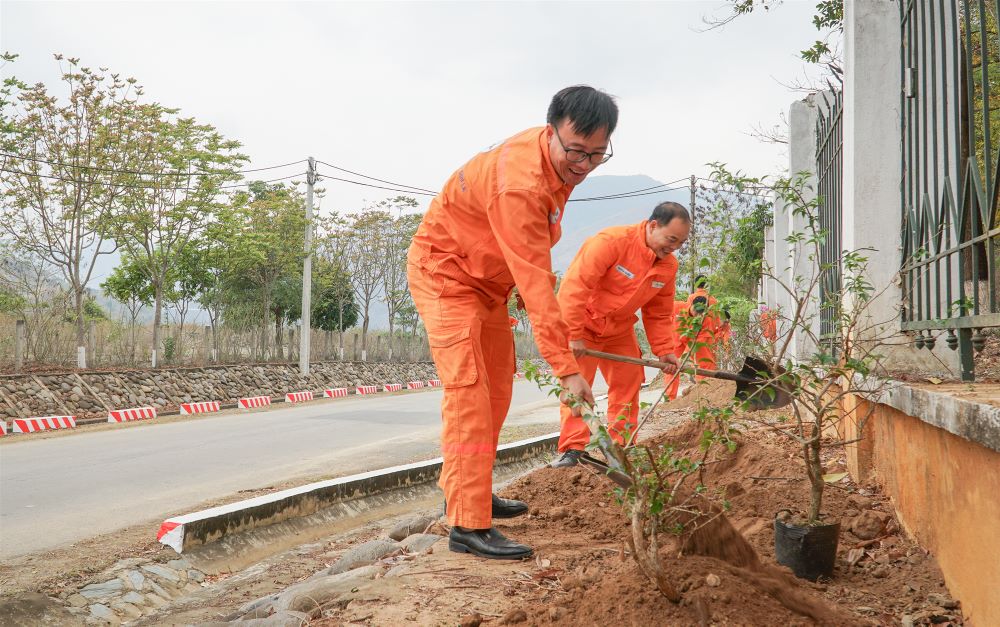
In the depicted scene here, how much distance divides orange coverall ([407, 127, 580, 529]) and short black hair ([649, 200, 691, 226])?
1.82 meters

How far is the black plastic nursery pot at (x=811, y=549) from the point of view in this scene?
2.97 metres

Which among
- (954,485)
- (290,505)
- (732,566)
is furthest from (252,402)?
(954,485)

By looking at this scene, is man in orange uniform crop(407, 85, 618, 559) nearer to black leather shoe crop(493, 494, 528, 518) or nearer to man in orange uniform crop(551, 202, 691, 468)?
black leather shoe crop(493, 494, 528, 518)

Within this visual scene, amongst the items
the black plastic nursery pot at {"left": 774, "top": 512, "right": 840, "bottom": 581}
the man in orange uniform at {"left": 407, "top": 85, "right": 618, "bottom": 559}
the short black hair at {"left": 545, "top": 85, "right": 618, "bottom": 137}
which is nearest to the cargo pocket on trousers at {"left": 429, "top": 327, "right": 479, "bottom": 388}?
the man in orange uniform at {"left": 407, "top": 85, "right": 618, "bottom": 559}

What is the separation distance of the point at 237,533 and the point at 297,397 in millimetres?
14030

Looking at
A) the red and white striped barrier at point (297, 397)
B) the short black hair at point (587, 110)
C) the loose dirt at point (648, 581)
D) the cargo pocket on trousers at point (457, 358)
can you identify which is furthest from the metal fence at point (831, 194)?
the red and white striped barrier at point (297, 397)

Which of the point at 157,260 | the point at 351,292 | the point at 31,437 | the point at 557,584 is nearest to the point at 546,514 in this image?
the point at 557,584

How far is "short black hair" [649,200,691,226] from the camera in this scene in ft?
16.7

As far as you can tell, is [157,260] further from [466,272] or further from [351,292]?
[466,272]

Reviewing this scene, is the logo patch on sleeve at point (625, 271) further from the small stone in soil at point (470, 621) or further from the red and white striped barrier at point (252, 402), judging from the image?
the red and white striped barrier at point (252, 402)

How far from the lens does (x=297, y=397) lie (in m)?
18.5

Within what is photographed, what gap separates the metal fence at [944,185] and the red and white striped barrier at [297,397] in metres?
15.7

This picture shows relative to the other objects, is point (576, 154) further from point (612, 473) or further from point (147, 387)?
point (147, 387)

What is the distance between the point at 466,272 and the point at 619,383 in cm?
221
